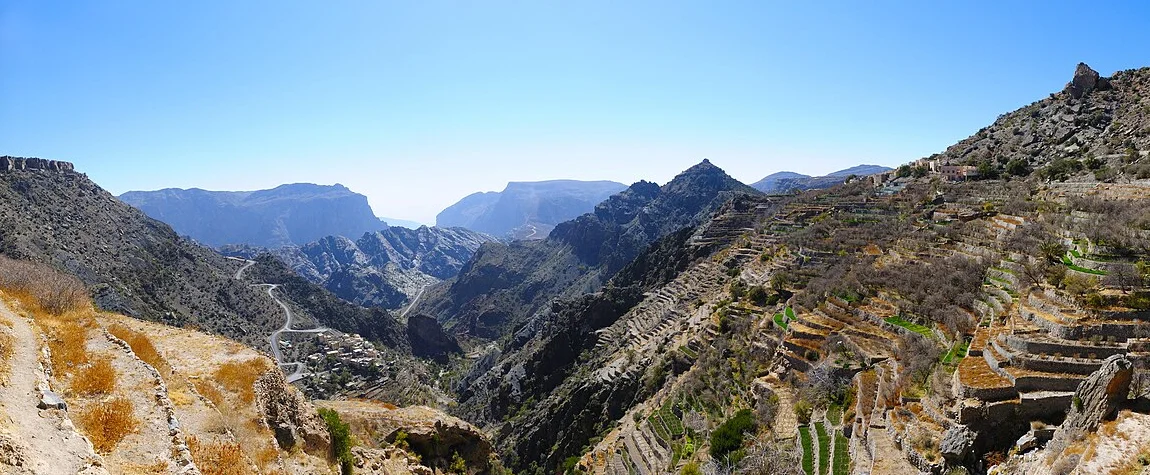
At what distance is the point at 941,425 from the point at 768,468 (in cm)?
612

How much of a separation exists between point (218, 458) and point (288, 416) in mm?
4295

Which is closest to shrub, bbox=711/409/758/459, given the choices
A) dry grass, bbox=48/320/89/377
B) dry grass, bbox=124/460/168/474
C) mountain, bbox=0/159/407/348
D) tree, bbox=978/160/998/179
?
dry grass, bbox=124/460/168/474

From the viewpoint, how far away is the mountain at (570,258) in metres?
140

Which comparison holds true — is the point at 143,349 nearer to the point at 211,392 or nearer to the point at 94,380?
the point at 211,392

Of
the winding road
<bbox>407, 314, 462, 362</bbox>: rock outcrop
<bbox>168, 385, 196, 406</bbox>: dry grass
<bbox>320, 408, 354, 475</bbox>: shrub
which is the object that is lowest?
<bbox>407, 314, 462, 362</bbox>: rock outcrop

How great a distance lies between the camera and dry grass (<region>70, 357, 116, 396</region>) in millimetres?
9648

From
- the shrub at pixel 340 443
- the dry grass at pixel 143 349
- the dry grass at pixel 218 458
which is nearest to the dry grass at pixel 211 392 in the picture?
the dry grass at pixel 143 349

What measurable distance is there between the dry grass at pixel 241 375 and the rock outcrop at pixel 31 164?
99.6m

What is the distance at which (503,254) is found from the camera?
194m

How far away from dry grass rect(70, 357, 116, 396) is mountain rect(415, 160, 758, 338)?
394 feet

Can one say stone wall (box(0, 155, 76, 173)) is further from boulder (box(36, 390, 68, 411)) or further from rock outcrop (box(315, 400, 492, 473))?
boulder (box(36, 390, 68, 411))

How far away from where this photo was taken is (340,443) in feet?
47.3

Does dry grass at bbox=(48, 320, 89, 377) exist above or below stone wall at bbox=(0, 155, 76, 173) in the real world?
below

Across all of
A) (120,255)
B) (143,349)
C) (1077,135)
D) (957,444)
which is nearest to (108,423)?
(143,349)
